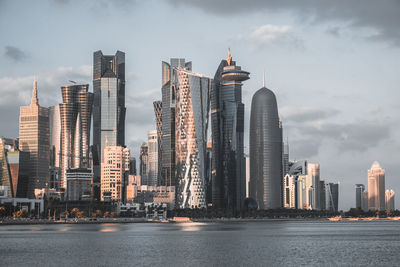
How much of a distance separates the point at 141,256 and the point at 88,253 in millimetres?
11383

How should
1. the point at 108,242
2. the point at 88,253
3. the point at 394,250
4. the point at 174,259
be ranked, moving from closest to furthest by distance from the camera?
1. the point at 174,259
2. the point at 88,253
3. the point at 394,250
4. the point at 108,242

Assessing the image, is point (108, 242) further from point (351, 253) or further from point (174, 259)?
point (351, 253)

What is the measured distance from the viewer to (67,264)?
107 meters

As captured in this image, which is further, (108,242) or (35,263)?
(108,242)

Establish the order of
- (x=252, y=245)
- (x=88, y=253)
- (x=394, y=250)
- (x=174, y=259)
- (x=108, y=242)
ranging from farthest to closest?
(x=108, y=242) → (x=252, y=245) → (x=394, y=250) → (x=88, y=253) → (x=174, y=259)

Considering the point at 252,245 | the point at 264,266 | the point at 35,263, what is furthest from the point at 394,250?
the point at 35,263

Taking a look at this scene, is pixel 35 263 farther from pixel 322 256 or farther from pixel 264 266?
pixel 322 256

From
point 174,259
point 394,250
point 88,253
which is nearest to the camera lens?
point 174,259

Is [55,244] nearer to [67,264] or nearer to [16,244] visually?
[16,244]

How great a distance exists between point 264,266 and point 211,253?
26260 millimetres

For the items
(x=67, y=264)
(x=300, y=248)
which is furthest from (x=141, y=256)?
(x=300, y=248)

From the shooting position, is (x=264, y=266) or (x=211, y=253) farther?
(x=211, y=253)

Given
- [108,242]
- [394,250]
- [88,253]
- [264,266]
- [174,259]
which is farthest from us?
[108,242]

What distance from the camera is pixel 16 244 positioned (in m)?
153
